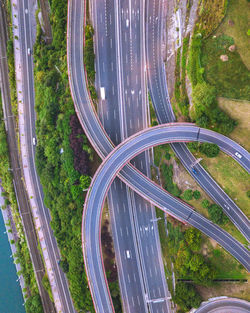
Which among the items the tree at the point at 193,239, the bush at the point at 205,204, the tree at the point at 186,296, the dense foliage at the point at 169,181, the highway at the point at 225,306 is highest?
the dense foliage at the point at 169,181

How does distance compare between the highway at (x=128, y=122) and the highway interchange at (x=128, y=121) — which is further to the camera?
the highway at (x=128, y=122)

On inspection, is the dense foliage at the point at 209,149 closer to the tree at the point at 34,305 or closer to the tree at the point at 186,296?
the tree at the point at 186,296

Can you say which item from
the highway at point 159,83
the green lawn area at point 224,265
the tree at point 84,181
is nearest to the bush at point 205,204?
the highway at point 159,83

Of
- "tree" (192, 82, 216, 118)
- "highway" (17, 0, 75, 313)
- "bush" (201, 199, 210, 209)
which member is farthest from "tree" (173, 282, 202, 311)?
"tree" (192, 82, 216, 118)

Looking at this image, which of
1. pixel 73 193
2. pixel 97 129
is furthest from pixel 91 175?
pixel 97 129

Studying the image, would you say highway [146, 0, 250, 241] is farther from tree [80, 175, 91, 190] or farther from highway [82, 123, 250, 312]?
tree [80, 175, 91, 190]

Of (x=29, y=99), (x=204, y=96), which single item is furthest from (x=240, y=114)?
(x=29, y=99)
